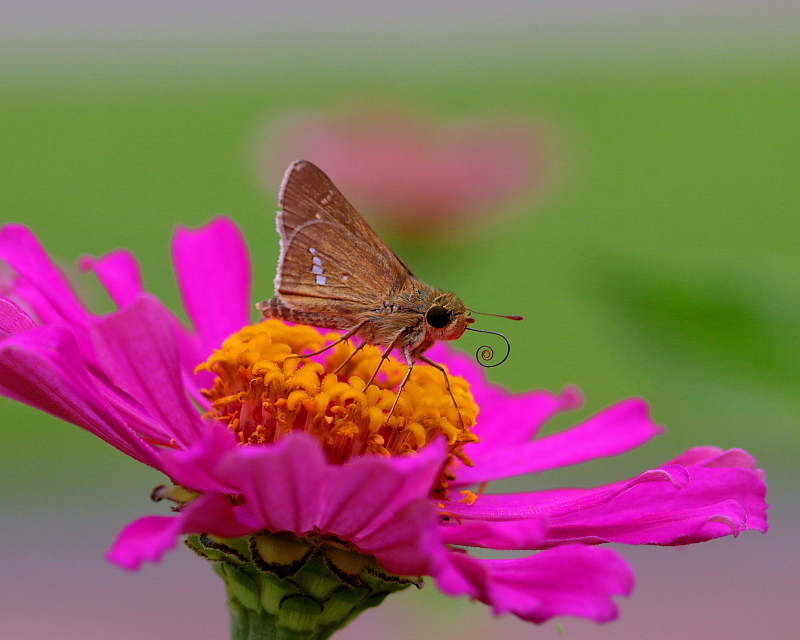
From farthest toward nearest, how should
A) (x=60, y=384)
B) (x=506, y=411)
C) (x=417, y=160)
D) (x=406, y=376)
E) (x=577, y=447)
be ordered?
(x=417, y=160) < (x=506, y=411) < (x=577, y=447) < (x=406, y=376) < (x=60, y=384)

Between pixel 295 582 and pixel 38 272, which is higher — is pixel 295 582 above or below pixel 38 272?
below

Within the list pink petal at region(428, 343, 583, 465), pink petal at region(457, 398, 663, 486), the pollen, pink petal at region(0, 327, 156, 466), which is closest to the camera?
pink petal at region(0, 327, 156, 466)

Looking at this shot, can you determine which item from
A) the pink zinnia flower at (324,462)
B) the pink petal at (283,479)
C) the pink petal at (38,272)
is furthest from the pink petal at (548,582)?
the pink petal at (38,272)

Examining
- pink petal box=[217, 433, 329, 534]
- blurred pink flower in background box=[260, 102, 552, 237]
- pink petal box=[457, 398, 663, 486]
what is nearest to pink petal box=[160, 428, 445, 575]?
pink petal box=[217, 433, 329, 534]

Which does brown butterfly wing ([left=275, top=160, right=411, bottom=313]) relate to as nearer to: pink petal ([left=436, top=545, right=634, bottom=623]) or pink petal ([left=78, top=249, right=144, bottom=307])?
pink petal ([left=78, top=249, right=144, bottom=307])

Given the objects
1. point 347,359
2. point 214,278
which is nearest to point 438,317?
point 347,359

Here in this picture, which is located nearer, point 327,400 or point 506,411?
point 327,400

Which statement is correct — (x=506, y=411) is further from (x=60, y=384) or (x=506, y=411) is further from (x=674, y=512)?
(x=60, y=384)
